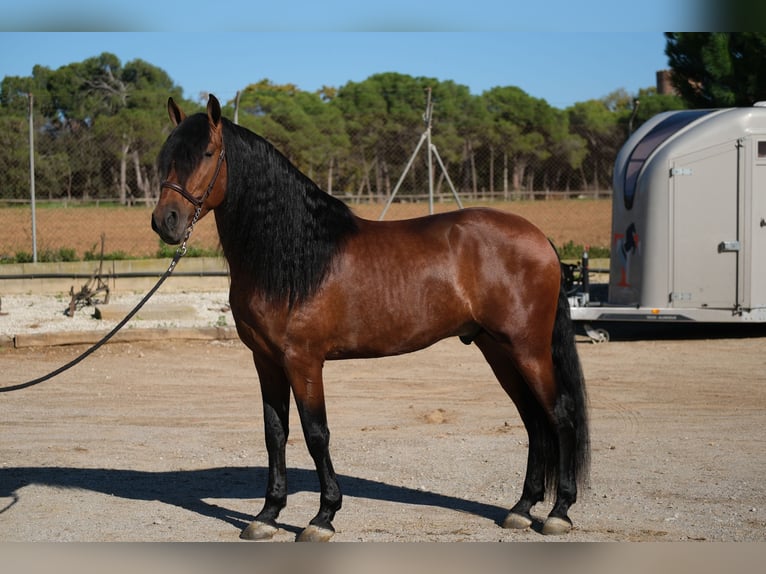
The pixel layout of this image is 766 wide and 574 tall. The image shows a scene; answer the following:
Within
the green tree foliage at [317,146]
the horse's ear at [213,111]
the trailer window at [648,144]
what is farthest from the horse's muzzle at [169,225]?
the green tree foliage at [317,146]

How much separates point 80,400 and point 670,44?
15.3 metres

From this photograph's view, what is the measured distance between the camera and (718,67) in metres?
18.1

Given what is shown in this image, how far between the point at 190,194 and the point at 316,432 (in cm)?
131

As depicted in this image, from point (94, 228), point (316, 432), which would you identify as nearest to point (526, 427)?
point (316, 432)

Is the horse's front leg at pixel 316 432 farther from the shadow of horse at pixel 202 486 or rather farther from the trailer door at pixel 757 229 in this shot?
the trailer door at pixel 757 229

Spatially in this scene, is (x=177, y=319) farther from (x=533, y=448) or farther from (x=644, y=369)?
(x=533, y=448)

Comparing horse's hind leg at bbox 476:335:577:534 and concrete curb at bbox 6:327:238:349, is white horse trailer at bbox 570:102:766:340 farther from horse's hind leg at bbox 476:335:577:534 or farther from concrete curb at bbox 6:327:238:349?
horse's hind leg at bbox 476:335:577:534

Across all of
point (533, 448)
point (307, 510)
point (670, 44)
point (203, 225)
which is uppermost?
point (670, 44)

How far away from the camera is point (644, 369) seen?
30.8 feet

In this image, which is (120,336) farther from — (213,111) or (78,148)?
(213,111)

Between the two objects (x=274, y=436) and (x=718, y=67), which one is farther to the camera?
(x=718, y=67)

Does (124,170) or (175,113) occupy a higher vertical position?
(124,170)

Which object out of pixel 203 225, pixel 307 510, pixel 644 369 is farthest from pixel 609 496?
pixel 203 225

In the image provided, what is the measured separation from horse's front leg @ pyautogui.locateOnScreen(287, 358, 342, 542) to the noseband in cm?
89
